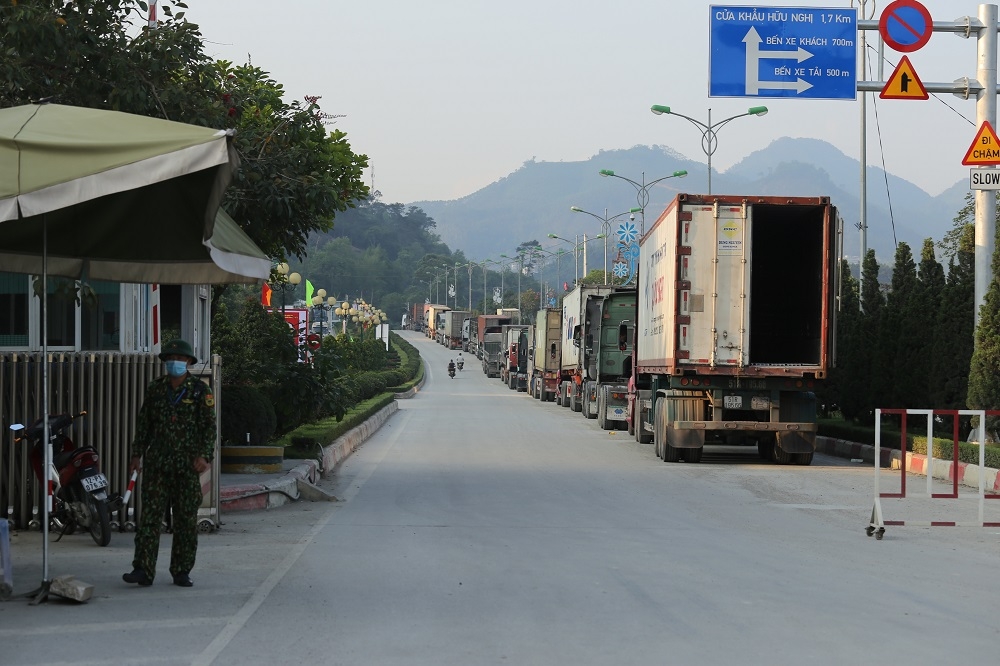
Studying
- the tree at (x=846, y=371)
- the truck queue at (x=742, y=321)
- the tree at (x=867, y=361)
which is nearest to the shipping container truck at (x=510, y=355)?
the tree at (x=846, y=371)

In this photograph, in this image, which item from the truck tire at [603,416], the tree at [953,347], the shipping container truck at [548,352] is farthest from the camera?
the shipping container truck at [548,352]

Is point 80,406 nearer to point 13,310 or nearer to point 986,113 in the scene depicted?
point 13,310

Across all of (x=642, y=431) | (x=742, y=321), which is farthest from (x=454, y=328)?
(x=742, y=321)

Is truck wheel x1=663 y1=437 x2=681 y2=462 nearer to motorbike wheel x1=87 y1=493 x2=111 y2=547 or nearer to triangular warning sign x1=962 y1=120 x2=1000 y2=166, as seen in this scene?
triangular warning sign x1=962 y1=120 x2=1000 y2=166

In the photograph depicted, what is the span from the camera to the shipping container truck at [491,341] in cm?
8319

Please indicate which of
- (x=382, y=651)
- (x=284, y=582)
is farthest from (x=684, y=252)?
(x=382, y=651)

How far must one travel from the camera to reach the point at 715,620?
7.48 m

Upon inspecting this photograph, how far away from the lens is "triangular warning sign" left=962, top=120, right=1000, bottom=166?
17.9 m

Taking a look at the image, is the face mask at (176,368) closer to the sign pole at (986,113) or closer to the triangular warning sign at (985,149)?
the triangular warning sign at (985,149)

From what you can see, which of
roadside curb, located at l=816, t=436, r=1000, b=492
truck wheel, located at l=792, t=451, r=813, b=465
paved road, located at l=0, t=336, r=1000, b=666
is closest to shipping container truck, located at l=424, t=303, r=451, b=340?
roadside curb, located at l=816, t=436, r=1000, b=492

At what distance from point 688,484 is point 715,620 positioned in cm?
931

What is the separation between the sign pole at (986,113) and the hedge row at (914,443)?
6.55ft

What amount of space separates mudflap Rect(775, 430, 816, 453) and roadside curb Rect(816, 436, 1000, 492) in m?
1.40

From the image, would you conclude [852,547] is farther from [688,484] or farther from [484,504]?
[688,484]
